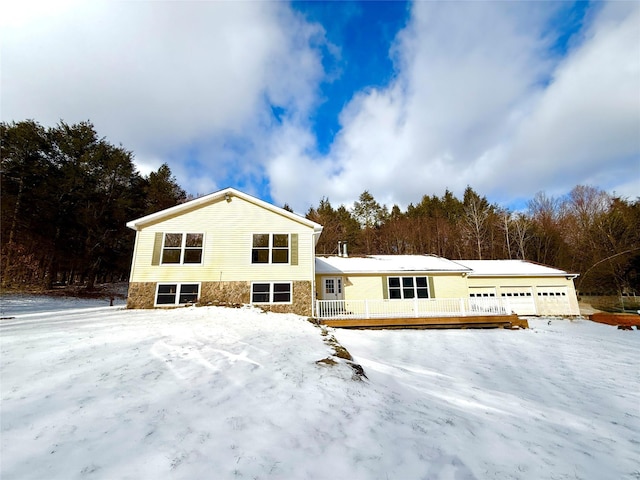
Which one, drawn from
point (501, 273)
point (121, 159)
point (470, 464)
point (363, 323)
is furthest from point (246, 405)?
point (121, 159)

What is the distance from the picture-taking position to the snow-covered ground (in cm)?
288

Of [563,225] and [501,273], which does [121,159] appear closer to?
[501,273]

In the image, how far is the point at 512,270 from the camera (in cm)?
1922

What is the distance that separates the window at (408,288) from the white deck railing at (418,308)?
84 centimetres

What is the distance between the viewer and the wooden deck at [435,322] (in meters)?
12.7

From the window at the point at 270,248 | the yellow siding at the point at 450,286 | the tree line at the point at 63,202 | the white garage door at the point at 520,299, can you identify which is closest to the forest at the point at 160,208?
the tree line at the point at 63,202

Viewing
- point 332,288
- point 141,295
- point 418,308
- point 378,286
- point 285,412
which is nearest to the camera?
point 285,412

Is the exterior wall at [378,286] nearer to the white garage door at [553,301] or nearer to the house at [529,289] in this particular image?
the house at [529,289]

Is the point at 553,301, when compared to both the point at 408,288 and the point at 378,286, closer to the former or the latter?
the point at 408,288

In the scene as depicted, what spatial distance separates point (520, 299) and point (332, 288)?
43.0ft

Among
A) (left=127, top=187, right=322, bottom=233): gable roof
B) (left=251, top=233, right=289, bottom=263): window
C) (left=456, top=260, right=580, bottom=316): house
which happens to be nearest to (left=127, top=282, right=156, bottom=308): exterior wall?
(left=127, top=187, right=322, bottom=233): gable roof

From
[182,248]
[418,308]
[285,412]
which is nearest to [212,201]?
[182,248]

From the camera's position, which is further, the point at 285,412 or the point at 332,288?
A: the point at 332,288

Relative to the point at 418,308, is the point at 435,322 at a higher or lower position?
lower
